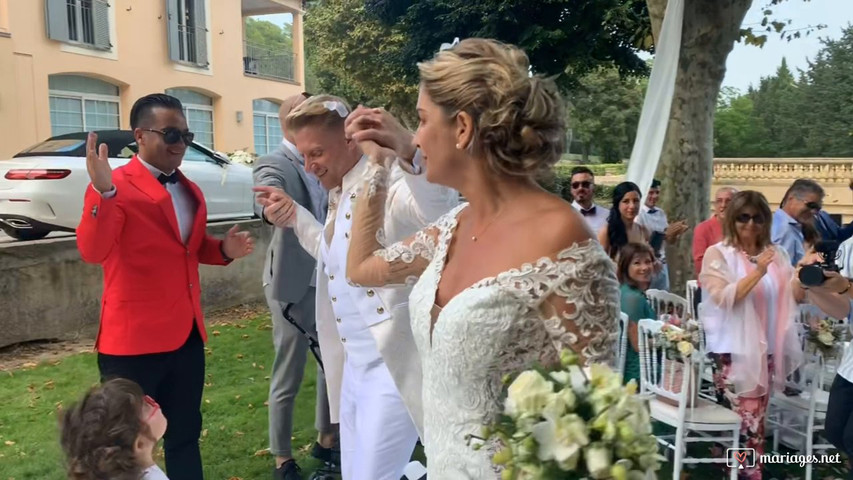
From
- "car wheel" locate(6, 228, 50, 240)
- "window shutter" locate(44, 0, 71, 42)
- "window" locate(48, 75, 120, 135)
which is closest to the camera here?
"car wheel" locate(6, 228, 50, 240)

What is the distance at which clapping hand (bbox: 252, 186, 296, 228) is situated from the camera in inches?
133

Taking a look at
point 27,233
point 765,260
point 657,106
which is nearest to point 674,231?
point 657,106

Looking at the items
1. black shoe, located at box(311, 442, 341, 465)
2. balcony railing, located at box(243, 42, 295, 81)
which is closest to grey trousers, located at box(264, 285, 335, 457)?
black shoe, located at box(311, 442, 341, 465)

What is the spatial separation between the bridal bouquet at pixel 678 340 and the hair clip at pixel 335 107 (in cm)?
242

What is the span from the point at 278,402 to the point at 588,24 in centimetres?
1229

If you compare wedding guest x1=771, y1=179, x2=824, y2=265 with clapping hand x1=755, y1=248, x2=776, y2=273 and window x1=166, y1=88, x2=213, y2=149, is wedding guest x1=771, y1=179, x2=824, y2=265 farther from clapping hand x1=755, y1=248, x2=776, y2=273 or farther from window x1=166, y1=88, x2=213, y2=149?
window x1=166, y1=88, x2=213, y2=149

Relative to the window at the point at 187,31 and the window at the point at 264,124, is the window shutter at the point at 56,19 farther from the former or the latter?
the window at the point at 264,124

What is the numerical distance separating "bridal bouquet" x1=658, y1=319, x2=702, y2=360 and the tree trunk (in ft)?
Answer: 15.7

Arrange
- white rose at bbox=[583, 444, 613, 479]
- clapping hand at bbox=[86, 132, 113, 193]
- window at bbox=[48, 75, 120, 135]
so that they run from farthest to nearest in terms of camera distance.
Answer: window at bbox=[48, 75, 120, 135] < clapping hand at bbox=[86, 132, 113, 193] < white rose at bbox=[583, 444, 613, 479]

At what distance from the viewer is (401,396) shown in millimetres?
2703

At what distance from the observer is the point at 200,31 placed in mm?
22219

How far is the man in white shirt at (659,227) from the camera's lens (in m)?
6.95

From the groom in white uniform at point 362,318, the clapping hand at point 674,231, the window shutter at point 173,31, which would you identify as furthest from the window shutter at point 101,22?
the groom in white uniform at point 362,318

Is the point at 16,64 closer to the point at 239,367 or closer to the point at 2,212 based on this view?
the point at 2,212
